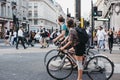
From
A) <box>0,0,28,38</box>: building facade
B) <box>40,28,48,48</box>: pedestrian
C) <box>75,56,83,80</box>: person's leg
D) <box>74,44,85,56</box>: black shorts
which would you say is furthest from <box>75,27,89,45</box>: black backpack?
<box>0,0,28,38</box>: building facade

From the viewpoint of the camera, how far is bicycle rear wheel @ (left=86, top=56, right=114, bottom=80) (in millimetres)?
9719

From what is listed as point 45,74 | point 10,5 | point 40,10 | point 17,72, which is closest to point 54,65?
point 45,74

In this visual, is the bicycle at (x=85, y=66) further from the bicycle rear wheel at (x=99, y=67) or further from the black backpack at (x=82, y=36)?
the black backpack at (x=82, y=36)

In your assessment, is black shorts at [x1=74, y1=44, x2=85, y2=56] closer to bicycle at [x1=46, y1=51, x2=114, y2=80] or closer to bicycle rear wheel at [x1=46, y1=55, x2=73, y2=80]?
bicycle at [x1=46, y1=51, x2=114, y2=80]

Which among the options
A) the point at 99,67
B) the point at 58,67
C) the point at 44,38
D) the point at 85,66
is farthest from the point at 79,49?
the point at 44,38

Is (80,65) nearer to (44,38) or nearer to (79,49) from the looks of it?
(79,49)

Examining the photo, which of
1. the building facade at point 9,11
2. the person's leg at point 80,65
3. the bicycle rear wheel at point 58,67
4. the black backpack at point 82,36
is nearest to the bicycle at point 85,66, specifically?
the bicycle rear wheel at point 58,67

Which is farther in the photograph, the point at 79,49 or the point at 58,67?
the point at 58,67

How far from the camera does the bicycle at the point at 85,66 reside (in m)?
9.74

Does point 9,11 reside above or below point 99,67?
above

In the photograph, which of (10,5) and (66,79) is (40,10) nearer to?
(10,5)

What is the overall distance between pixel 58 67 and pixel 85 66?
1.02 meters

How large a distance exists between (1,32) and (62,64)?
5781cm

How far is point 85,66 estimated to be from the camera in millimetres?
9750
